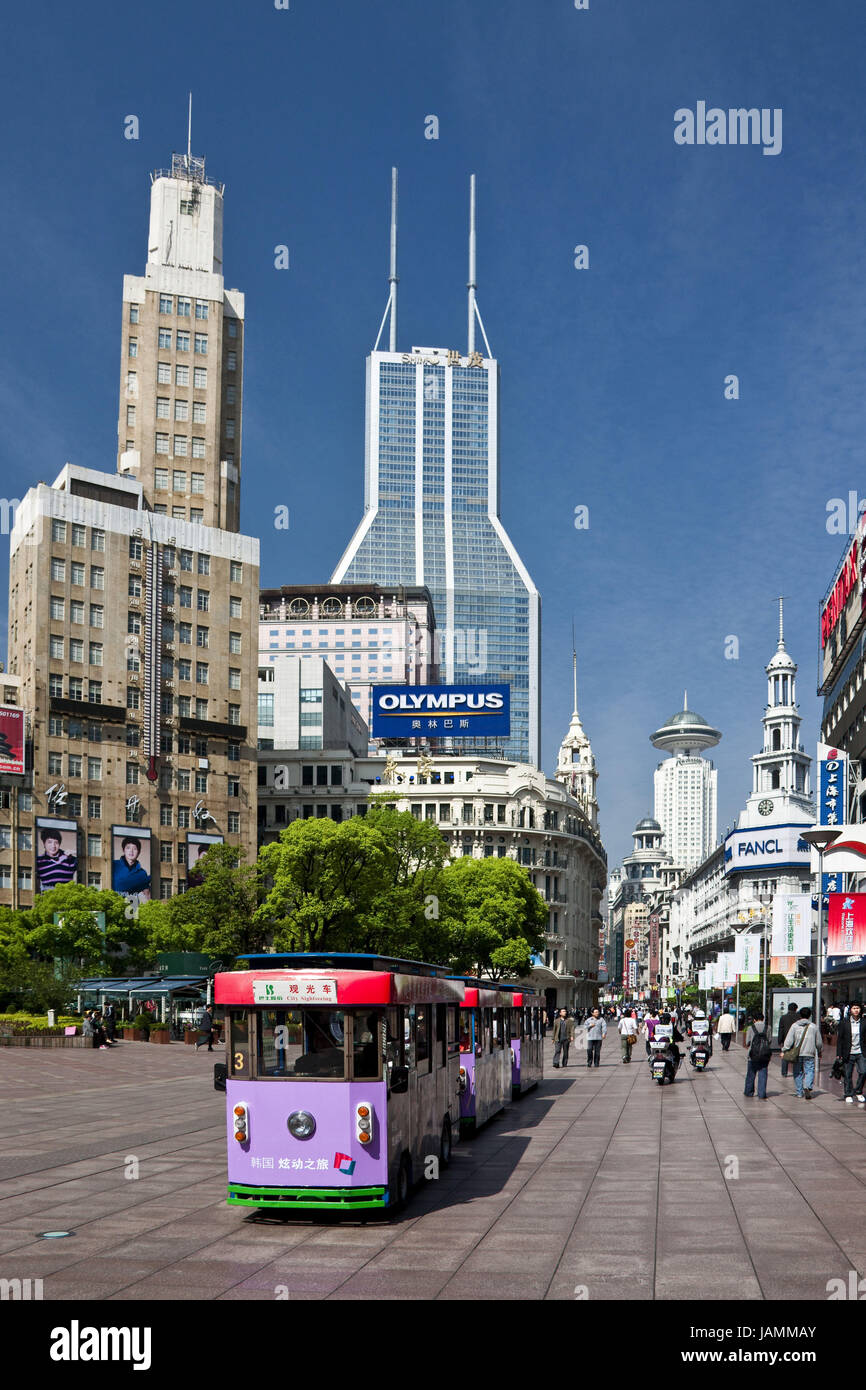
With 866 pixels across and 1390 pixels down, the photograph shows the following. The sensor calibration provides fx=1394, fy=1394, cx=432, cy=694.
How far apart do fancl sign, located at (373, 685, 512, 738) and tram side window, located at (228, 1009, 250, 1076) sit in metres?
108

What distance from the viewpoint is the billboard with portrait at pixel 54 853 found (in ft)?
312

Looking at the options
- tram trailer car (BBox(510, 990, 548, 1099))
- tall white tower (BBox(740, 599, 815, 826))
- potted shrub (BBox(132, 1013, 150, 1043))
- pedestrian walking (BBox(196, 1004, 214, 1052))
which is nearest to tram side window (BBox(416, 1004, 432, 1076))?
tram trailer car (BBox(510, 990, 548, 1099))

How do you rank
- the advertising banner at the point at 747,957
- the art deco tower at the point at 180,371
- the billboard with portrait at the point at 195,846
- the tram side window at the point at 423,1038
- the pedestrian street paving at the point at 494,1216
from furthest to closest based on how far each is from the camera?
the art deco tower at the point at 180,371, the billboard with portrait at the point at 195,846, the advertising banner at the point at 747,957, the tram side window at the point at 423,1038, the pedestrian street paving at the point at 494,1216

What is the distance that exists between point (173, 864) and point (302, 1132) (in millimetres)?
91366

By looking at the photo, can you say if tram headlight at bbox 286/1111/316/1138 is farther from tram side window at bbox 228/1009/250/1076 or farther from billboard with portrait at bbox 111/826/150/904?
billboard with portrait at bbox 111/826/150/904

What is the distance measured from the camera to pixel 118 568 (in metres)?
105

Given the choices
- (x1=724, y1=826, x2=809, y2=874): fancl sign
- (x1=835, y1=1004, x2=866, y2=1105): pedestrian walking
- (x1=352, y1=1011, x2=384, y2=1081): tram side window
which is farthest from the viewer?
(x1=724, y1=826, x2=809, y2=874): fancl sign

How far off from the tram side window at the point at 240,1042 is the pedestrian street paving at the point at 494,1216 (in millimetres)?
1742

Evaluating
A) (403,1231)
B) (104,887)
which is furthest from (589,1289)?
(104,887)

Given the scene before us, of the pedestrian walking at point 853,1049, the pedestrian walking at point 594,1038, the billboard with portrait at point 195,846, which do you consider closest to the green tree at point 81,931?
the billboard with portrait at point 195,846

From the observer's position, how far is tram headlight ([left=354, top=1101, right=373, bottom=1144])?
50.7 feet

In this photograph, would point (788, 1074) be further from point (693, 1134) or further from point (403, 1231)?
point (403, 1231)

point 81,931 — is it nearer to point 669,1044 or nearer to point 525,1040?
point 669,1044

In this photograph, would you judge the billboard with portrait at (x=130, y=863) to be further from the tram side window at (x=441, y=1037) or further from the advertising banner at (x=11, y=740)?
the tram side window at (x=441, y=1037)
